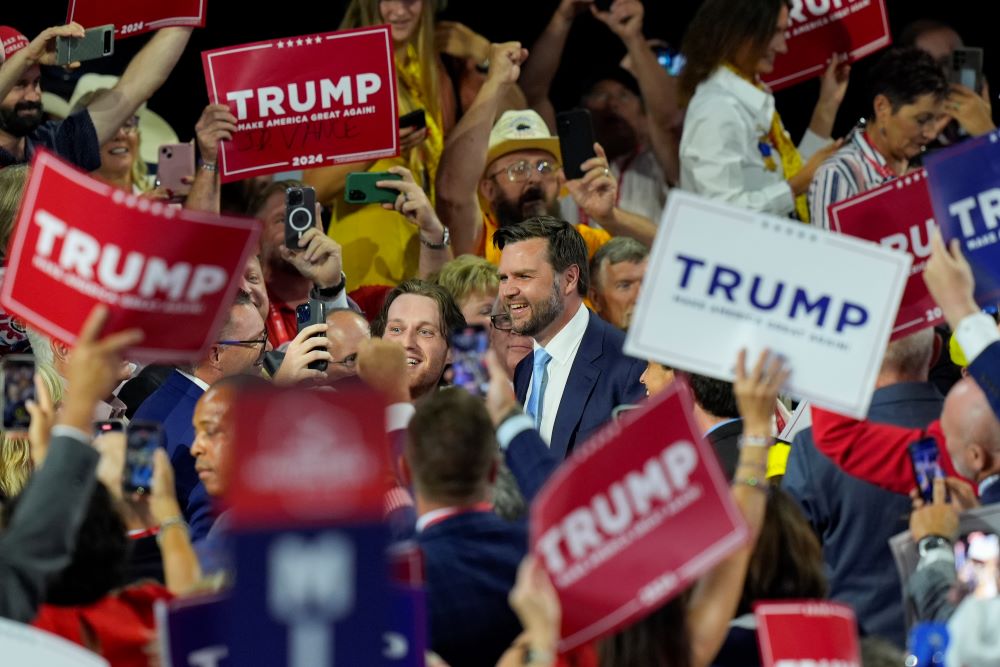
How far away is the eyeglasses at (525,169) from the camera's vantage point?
734 centimetres

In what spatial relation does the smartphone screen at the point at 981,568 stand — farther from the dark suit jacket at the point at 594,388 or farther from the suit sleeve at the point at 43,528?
the dark suit jacket at the point at 594,388

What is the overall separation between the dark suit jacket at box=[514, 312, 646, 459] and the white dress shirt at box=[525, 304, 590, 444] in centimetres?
3

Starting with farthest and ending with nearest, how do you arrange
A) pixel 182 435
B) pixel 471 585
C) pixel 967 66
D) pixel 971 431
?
pixel 967 66 < pixel 182 435 < pixel 971 431 < pixel 471 585

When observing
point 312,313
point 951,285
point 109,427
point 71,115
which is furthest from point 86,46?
point 951,285

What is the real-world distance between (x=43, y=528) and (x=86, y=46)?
3.23 m

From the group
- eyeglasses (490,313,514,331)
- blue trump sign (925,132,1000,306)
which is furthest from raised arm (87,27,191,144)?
blue trump sign (925,132,1000,306)

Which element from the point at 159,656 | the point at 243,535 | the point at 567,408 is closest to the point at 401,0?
the point at 567,408

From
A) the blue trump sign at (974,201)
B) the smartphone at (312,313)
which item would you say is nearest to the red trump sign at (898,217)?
the blue trump sign at (974,201)

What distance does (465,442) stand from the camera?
381cm

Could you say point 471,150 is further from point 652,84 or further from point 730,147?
point 652,84

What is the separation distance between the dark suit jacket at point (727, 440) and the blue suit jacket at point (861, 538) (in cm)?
26

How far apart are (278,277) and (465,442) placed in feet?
A: 10.5

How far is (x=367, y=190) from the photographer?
6.70 m

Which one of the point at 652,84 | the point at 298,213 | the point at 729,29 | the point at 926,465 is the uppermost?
the point at 729,29
